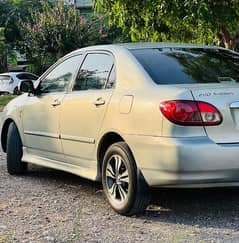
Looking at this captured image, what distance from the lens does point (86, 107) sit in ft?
20.7

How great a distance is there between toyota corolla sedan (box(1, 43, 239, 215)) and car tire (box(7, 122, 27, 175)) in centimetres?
35

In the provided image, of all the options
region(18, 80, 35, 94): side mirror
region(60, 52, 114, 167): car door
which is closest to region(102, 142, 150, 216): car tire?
region(60, 52, 114, 167): car door

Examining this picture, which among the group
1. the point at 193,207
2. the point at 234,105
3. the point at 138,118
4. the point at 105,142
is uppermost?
the point at 234,105

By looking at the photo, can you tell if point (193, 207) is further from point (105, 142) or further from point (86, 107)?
point (86, 107)

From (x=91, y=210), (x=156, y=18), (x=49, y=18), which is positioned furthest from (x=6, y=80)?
(x=91, y=210)

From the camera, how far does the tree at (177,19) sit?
9922 mm

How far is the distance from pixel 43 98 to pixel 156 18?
13.2 ft

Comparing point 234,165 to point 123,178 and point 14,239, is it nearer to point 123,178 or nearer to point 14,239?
point 123,178

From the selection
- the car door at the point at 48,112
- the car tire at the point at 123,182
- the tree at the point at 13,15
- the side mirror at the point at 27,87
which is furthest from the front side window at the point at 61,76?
the tree at the point at 13,15

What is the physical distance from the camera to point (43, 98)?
24.0ft

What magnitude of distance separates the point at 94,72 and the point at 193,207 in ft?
5.69

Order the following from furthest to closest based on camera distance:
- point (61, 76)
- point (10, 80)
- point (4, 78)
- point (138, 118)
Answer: point (4, 78)
point (10, 80)
point (61, 76)
point (138, 118)

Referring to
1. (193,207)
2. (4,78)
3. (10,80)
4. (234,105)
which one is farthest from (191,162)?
(4,78)

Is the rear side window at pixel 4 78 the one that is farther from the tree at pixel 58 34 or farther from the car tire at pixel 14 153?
the car tire at pixel 14 153
